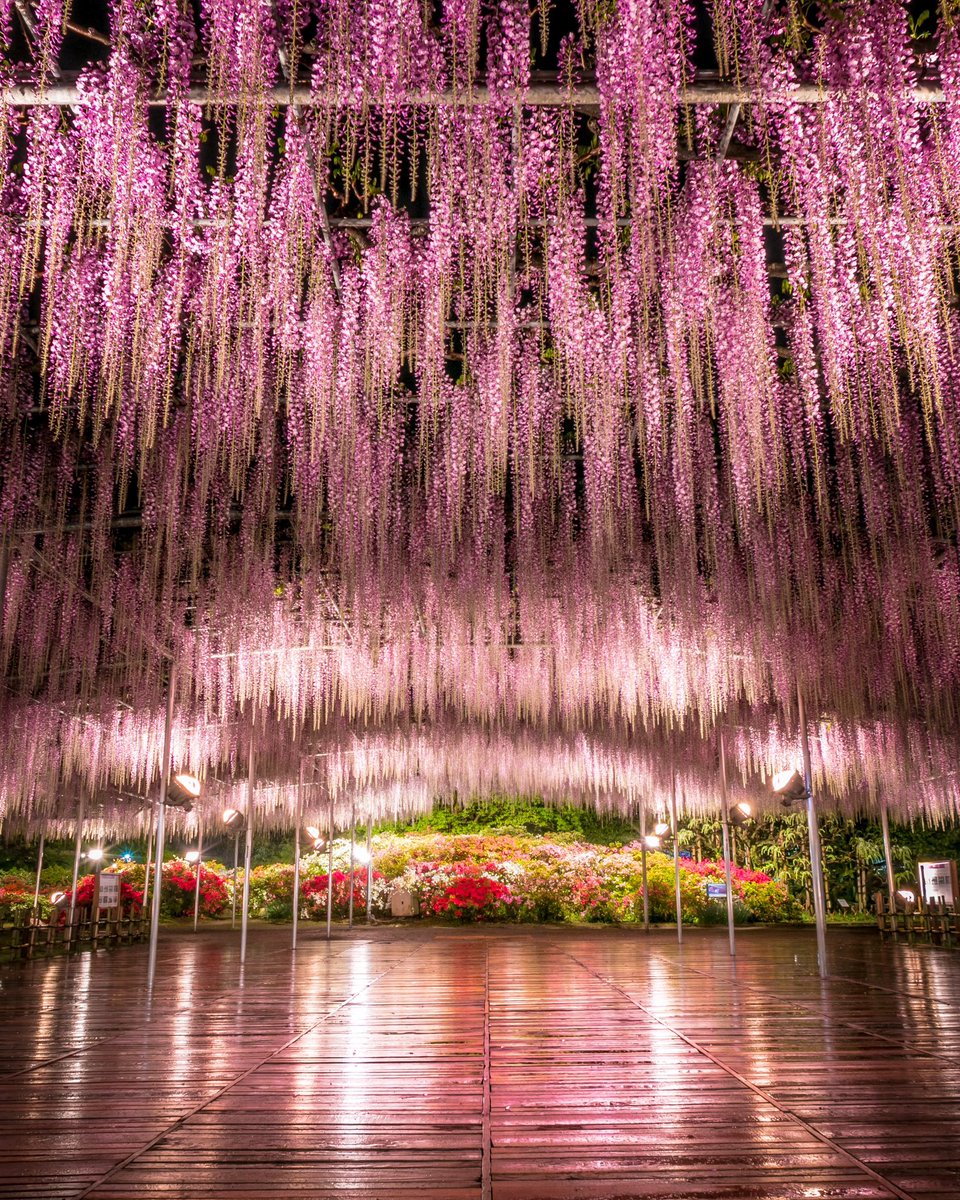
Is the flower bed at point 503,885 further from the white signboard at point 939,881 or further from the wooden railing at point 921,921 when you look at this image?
the white signboard at point 939,881

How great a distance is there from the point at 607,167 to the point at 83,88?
2041 mm

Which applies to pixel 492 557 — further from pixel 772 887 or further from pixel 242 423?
pixel 772 887

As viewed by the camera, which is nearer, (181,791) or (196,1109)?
(196,1109)

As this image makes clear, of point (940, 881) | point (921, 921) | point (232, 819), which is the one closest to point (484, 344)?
point (232, 819)

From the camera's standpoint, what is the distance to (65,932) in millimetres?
11375

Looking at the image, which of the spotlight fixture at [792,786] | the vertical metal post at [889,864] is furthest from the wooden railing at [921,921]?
the spotlight fixture at [792,786]

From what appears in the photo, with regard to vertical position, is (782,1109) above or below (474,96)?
below

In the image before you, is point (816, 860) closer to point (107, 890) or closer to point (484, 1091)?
point (484, 1091)

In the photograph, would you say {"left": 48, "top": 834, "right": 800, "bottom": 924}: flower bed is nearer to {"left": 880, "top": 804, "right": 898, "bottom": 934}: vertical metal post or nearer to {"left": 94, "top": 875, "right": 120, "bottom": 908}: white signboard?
{"left": 880, "top": 804, "right": 898, "bottom": 934}: vertical metal post

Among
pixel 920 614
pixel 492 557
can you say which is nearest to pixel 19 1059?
pixel 492 557

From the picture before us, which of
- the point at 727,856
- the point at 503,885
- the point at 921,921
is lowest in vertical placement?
the point at 921,921

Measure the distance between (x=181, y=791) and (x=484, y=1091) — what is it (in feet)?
16.0

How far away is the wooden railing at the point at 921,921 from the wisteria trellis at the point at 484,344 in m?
4.14

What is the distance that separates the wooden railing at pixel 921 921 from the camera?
12.6 meters
